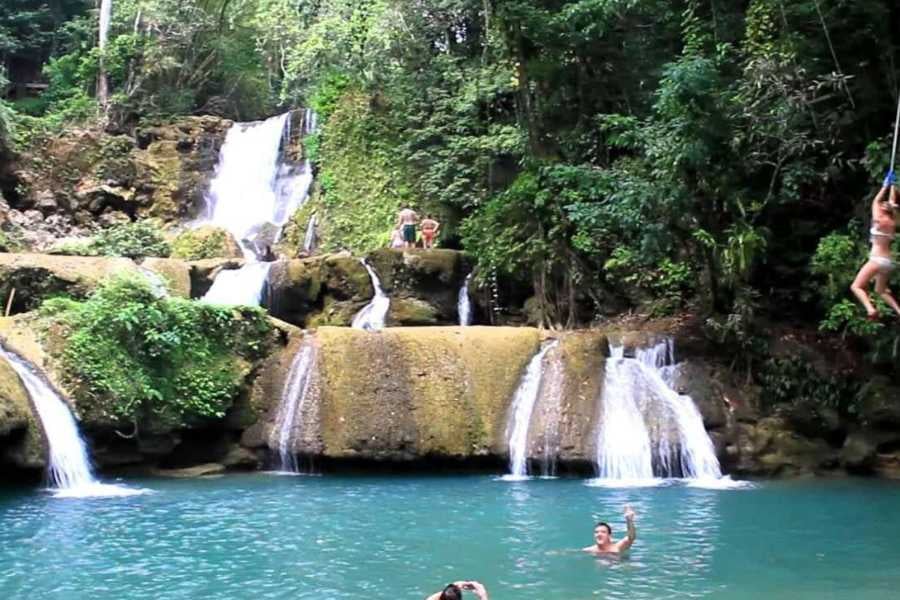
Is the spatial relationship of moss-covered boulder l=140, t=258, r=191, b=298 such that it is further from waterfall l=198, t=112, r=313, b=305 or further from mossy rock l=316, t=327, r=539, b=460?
waterfall l=198, t=112, r=313, b=305

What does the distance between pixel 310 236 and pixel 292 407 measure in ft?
32.1

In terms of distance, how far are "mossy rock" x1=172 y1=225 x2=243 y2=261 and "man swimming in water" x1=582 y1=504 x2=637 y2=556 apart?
15.6 meters

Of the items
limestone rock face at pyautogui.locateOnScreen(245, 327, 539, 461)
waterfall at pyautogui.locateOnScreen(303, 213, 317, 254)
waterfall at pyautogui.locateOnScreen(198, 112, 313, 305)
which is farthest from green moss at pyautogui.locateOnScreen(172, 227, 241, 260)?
limestone rock face at pyautogui.locateOnScreen(245, 327, 539, 461)

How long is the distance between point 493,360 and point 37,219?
562 inches

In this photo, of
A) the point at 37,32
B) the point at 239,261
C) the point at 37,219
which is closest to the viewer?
the point at 239,261

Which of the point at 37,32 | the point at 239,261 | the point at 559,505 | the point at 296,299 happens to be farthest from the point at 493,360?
the point at 37,32

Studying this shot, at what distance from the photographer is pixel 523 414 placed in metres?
15.3

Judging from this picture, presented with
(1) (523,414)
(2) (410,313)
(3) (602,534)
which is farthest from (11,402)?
(3) (602,534)

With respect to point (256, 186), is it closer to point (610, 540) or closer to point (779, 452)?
point (779, 452)

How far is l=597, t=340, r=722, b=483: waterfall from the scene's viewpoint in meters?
14.7

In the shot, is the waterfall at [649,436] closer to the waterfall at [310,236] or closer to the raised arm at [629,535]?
the raised arm at [629,535]

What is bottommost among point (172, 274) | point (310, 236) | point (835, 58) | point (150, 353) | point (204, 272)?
point (150, 353)

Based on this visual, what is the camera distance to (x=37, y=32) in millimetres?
35219

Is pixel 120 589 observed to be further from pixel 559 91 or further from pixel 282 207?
pixel 282 207
